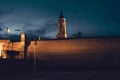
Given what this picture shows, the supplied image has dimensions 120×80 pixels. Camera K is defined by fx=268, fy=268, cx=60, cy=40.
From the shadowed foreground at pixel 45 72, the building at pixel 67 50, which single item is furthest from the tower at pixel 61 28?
the shadowed foreground at pixel 45 72

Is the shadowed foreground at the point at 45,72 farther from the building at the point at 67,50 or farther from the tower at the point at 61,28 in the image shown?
the tower at the point at 61,28

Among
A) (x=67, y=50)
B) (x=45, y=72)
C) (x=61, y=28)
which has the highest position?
(x=61, y=28)

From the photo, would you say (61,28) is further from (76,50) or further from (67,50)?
(76,50)

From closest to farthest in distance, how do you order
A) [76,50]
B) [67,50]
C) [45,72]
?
[45,72] < [76,50] < [67,50]

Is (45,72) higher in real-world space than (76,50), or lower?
lower

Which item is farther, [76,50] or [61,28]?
[61,28]

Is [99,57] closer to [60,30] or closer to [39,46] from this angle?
[39,46]

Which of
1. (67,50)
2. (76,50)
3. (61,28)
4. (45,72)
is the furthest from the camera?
(61,28)

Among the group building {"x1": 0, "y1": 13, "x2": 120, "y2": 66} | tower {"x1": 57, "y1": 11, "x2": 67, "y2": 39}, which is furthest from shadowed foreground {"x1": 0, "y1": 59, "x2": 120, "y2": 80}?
tower {"x1": 57, "y1": 11, "x2": 67, "y2": 39}

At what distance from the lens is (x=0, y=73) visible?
1564 inches

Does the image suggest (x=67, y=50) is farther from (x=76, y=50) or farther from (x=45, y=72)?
(x=45, y=72)

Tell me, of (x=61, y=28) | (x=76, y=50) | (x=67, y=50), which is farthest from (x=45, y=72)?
(x=61, y=28)

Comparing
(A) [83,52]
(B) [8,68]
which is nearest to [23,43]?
(A) [83,52]

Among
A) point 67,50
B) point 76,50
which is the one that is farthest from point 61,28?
point 76,50
